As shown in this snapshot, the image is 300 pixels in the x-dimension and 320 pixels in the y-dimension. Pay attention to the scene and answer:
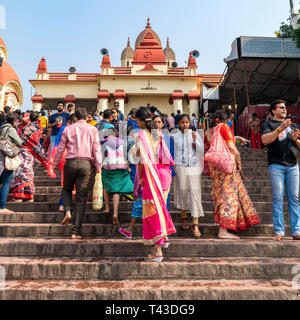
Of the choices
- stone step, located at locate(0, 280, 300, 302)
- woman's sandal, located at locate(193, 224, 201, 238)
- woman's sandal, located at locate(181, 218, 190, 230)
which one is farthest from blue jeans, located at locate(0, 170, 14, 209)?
woman's sandal, located at locate(193, 224, 201, 238)

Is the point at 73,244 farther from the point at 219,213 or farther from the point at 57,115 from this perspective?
the point at 57,115

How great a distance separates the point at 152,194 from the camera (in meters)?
2.97

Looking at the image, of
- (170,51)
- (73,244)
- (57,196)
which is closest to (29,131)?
(57,196)

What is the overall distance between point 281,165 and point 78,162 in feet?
9.01

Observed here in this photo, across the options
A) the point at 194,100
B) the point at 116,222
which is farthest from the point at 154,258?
the point at 194,100

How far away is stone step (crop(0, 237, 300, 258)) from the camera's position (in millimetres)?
3217

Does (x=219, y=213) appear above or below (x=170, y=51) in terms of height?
below

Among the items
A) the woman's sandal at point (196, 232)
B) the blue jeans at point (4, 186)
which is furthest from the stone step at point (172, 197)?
the woman's sandal at point (196, 232)

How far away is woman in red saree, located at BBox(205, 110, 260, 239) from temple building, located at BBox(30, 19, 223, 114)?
1687 cm

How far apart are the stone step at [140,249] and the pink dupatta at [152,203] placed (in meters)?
0.43

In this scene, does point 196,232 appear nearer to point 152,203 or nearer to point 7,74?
point 152,203

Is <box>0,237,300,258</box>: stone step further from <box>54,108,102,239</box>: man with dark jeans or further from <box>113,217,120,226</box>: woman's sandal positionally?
<box>113,217,120,226</box>: woman's sandal

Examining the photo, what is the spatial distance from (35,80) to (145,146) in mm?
21321
